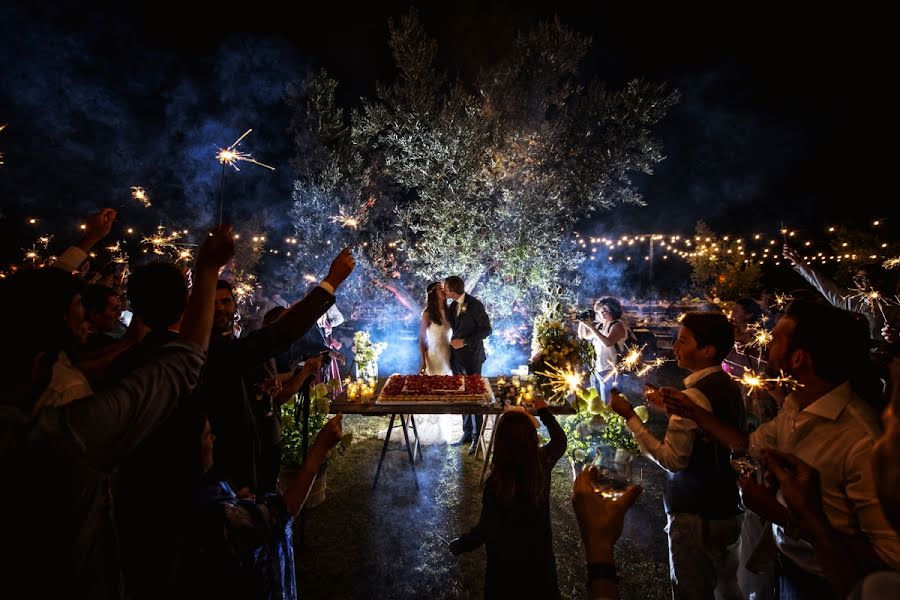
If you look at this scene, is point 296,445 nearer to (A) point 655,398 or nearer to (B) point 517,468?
(B) point 517,468

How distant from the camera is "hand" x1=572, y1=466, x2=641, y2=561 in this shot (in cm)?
175

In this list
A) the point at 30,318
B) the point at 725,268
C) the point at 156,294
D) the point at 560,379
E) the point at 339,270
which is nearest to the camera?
the point at 30,318

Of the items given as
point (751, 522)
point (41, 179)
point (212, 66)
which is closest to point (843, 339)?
point (751, 522)

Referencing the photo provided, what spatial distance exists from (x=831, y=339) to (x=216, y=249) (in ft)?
10.3

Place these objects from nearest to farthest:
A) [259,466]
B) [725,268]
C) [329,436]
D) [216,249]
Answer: [216,249]
[329,436]
[259,466]
[725,268]

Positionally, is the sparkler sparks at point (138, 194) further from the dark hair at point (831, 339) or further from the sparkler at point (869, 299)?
the sparkler at point (869, 299)

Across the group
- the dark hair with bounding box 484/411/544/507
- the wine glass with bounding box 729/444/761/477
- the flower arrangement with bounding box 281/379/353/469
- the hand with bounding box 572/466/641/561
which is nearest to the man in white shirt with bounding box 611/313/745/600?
the wine glass with bounding box 729/444/761/477

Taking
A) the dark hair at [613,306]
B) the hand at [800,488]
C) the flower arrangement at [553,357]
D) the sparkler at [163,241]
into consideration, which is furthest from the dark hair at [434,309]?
Result: the sparkler at [163,241]

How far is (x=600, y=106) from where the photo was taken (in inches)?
419

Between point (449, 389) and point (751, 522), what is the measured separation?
11.3 feet

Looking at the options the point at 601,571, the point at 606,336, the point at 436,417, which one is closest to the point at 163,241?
the point at 436,417

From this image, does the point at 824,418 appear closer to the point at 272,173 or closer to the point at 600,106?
the point at 600,106

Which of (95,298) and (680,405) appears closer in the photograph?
(680,405)

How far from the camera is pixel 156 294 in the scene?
2094 mm
